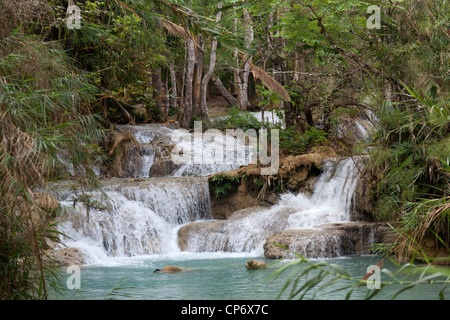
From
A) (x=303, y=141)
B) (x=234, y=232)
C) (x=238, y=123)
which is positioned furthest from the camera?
(x=238, y=123)

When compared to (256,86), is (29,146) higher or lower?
lower

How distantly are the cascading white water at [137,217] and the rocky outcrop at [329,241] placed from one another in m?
2.81

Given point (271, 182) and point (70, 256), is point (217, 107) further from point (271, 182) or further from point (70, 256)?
point (70, 256)

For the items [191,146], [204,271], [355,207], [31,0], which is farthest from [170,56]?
[31,0]

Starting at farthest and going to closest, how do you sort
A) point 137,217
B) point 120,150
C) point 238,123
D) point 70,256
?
point 238,123 < point 120,150 < point 137,217 < point 70,256

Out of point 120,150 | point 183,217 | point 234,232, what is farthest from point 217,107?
point 234,232

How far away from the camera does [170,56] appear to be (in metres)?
20.4

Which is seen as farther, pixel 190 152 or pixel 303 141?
pixel 190 152

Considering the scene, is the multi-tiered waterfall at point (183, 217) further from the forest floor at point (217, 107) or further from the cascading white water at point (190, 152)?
the forest floor at point (217, 107)

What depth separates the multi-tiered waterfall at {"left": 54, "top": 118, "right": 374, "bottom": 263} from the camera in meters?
10.3

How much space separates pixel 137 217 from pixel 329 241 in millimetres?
4710

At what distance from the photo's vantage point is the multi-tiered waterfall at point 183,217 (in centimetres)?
1031

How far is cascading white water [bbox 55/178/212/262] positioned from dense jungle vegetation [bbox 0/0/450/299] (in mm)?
2582

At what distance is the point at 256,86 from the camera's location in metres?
11.6
